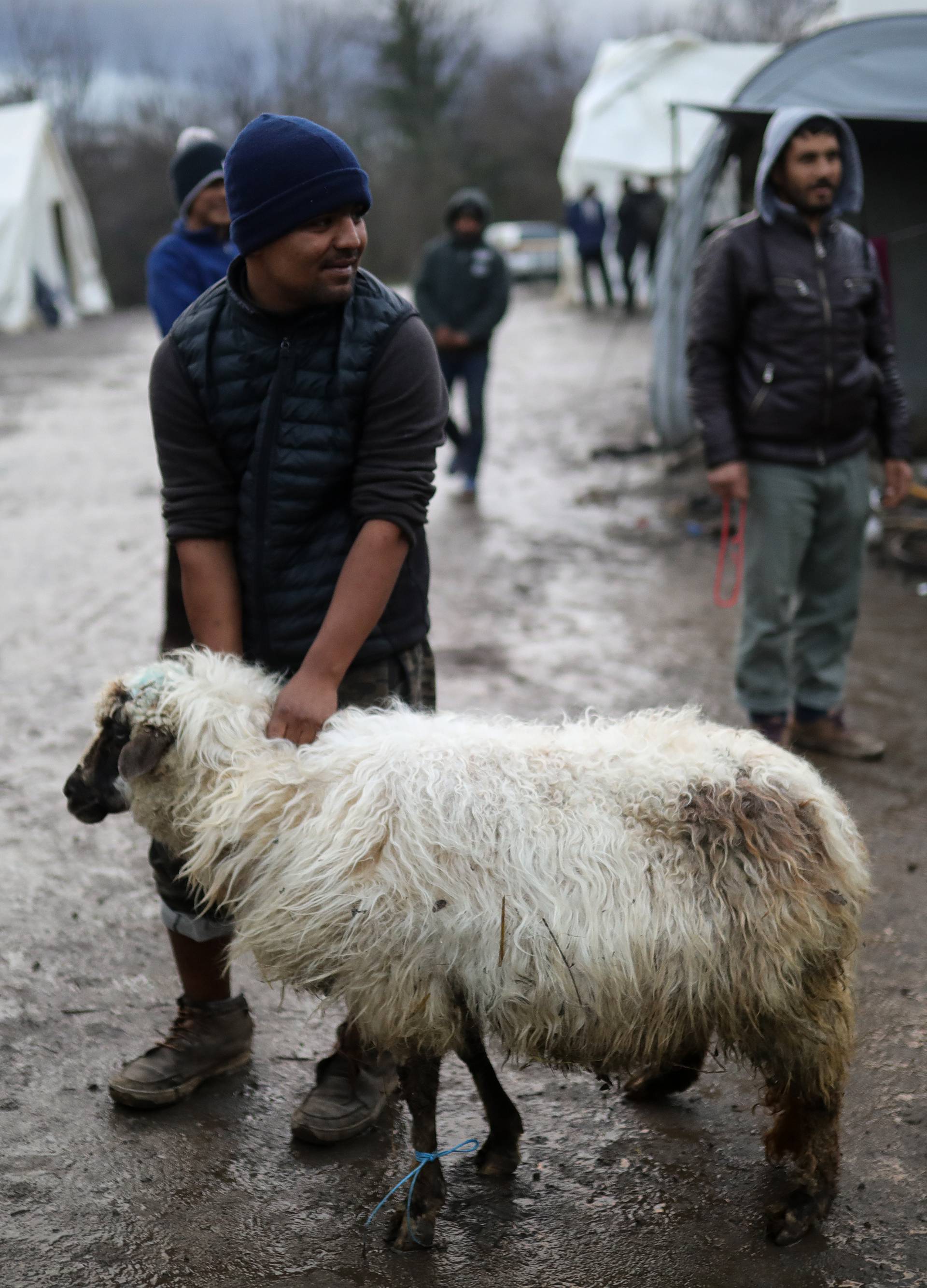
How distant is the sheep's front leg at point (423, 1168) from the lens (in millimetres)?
2533

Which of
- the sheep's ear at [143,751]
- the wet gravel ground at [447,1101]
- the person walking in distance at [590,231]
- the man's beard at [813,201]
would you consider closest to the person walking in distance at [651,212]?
the person walking in distance at [590,231]

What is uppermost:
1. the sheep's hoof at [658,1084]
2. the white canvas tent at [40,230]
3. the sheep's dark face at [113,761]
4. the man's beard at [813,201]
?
the man's beard at [813,201]

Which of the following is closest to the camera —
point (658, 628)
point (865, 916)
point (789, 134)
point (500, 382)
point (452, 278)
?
point (865, 916)

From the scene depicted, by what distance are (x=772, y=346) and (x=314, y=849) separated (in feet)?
9.50

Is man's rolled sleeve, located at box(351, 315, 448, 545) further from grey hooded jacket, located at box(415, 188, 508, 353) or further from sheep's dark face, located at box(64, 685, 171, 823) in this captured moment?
grey hooded jacket, located at box(415, 188, 508, 353)

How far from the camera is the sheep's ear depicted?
258 centimetres

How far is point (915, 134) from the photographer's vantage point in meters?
8.23

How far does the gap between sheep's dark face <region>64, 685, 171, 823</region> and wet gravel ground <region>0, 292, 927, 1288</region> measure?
793mm

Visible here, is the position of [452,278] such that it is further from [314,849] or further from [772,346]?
[314,849]

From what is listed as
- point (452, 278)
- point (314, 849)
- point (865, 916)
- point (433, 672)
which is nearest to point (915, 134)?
point (452, 278)

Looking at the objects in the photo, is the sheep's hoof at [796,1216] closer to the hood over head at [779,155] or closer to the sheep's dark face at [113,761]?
the sheep's dark face at [113,761]

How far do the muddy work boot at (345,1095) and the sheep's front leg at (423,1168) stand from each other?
0.21 m

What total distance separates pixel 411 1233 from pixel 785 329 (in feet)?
10.8

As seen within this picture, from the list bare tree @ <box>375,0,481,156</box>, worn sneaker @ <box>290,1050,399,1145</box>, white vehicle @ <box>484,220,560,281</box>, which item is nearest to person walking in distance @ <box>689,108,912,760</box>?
worn sneaker @ <box>290,1050,399,1145</box>
